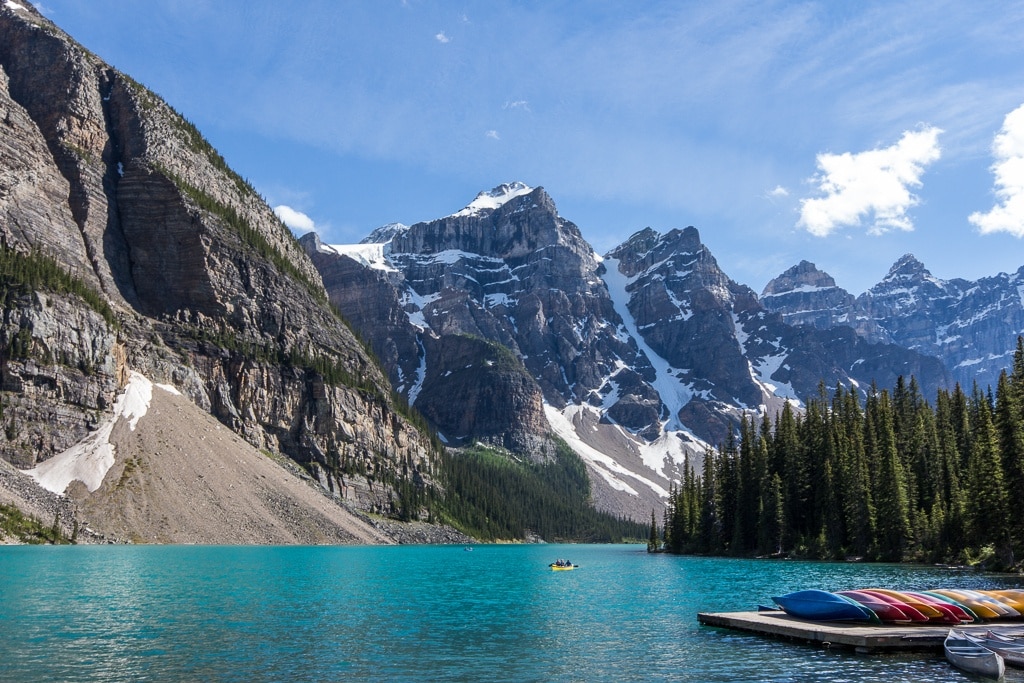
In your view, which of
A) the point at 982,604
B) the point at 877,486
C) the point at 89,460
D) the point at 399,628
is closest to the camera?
the point at 982,604

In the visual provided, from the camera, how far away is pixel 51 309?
140 meters

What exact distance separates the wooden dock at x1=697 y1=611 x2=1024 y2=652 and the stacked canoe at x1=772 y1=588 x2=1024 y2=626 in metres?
0.52

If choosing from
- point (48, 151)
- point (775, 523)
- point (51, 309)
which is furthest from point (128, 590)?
point (48, 151)

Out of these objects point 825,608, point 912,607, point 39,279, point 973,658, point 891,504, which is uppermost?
point 39,279

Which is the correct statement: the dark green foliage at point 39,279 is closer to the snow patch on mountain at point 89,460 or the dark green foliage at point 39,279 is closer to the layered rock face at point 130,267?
the layered rock face at point 130,267

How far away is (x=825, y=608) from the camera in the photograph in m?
37.1

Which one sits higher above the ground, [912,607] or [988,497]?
[988,497]

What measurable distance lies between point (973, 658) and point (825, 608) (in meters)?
9.38

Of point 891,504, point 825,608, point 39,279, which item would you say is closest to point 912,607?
point 825,608

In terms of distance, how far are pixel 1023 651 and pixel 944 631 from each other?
3.89 meters

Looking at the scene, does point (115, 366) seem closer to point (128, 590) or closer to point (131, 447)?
point (131, 447)

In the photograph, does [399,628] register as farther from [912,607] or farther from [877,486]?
[877,486]

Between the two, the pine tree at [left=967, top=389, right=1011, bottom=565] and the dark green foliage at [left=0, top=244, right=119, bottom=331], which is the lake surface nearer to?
the pine tree at [left=967, top=389, right=1011, bottom=565]

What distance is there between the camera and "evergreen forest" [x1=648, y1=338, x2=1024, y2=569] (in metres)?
73.9
